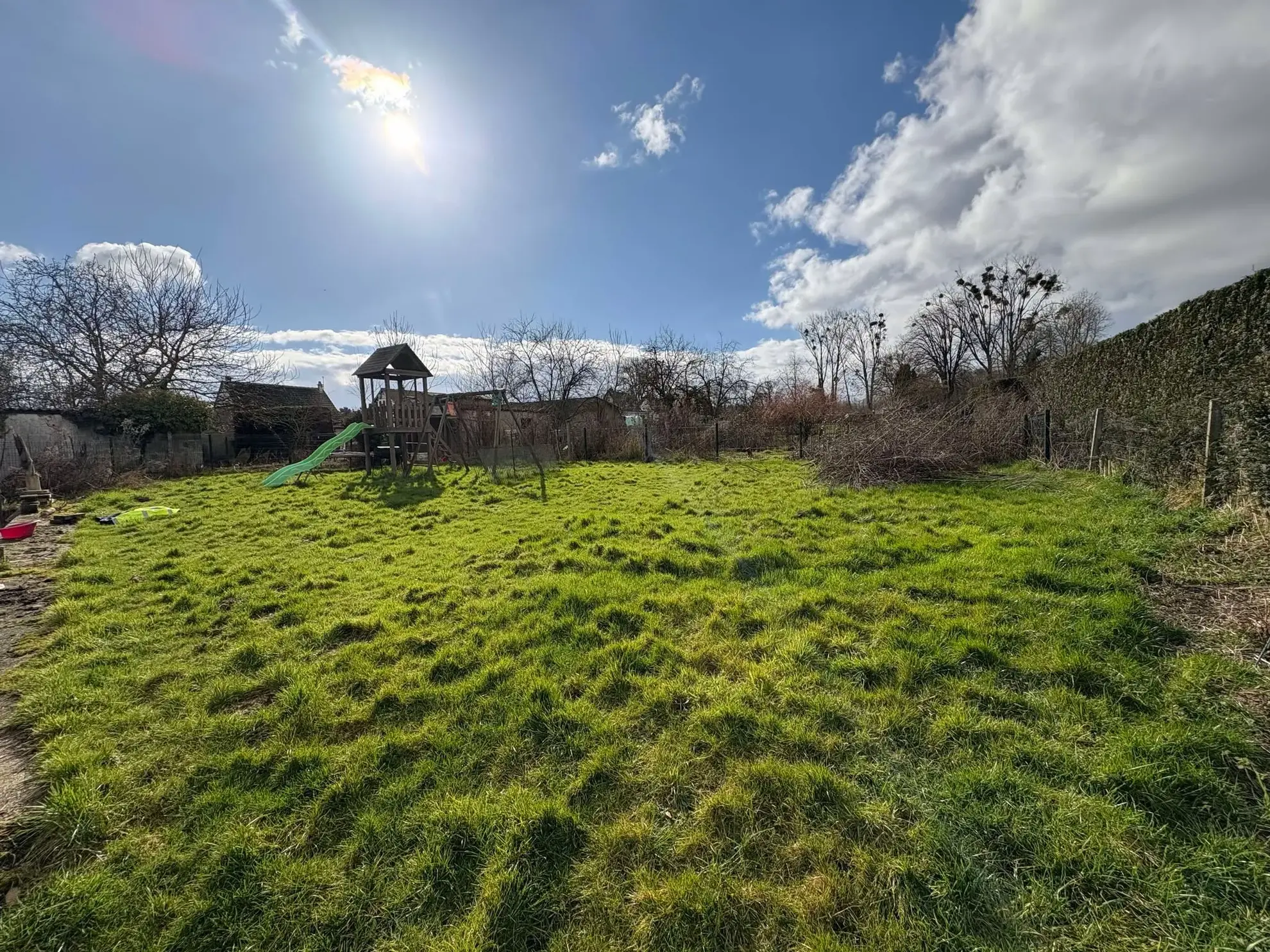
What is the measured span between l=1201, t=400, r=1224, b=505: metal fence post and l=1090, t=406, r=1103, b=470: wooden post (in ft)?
11.5

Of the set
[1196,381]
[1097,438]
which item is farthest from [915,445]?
[1196,381]

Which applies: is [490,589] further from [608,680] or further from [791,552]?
[791,552]

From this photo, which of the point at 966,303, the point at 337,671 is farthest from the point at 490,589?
the point at 966,303

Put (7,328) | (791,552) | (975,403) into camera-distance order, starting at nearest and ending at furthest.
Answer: (791,552), (975,403), (7,328)

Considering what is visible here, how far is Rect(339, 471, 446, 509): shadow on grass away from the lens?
1042cm

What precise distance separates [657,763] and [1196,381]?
27.9 feet

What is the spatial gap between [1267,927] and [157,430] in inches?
872

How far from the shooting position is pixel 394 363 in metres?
15.1

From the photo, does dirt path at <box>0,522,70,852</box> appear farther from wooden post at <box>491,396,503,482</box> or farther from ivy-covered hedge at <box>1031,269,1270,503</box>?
ivy-covered hedge at <box>1031,269,1270,503</box>

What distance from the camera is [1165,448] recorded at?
6.81 meters

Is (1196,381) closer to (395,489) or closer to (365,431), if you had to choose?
(395,489)

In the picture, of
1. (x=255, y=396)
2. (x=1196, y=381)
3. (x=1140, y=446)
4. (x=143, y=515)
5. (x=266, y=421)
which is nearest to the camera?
(x=1196, y=381)

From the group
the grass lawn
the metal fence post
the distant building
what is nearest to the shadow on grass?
the grass lawn

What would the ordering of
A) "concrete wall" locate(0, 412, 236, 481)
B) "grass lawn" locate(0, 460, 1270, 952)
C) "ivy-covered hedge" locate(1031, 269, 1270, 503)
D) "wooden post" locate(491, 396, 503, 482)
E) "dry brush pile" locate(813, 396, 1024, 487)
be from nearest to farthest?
"grass lawn" locate(0, 460, 1270, 952) → "ivy-covered hedge" locate(1031, 269, 1270, 503) → "dry brush pile" locate(813, 396, 1024, 487) → "concrete wall" locate(0, 412, 236, 481) → "wooden post" locate(491, 396, 503, 482)
